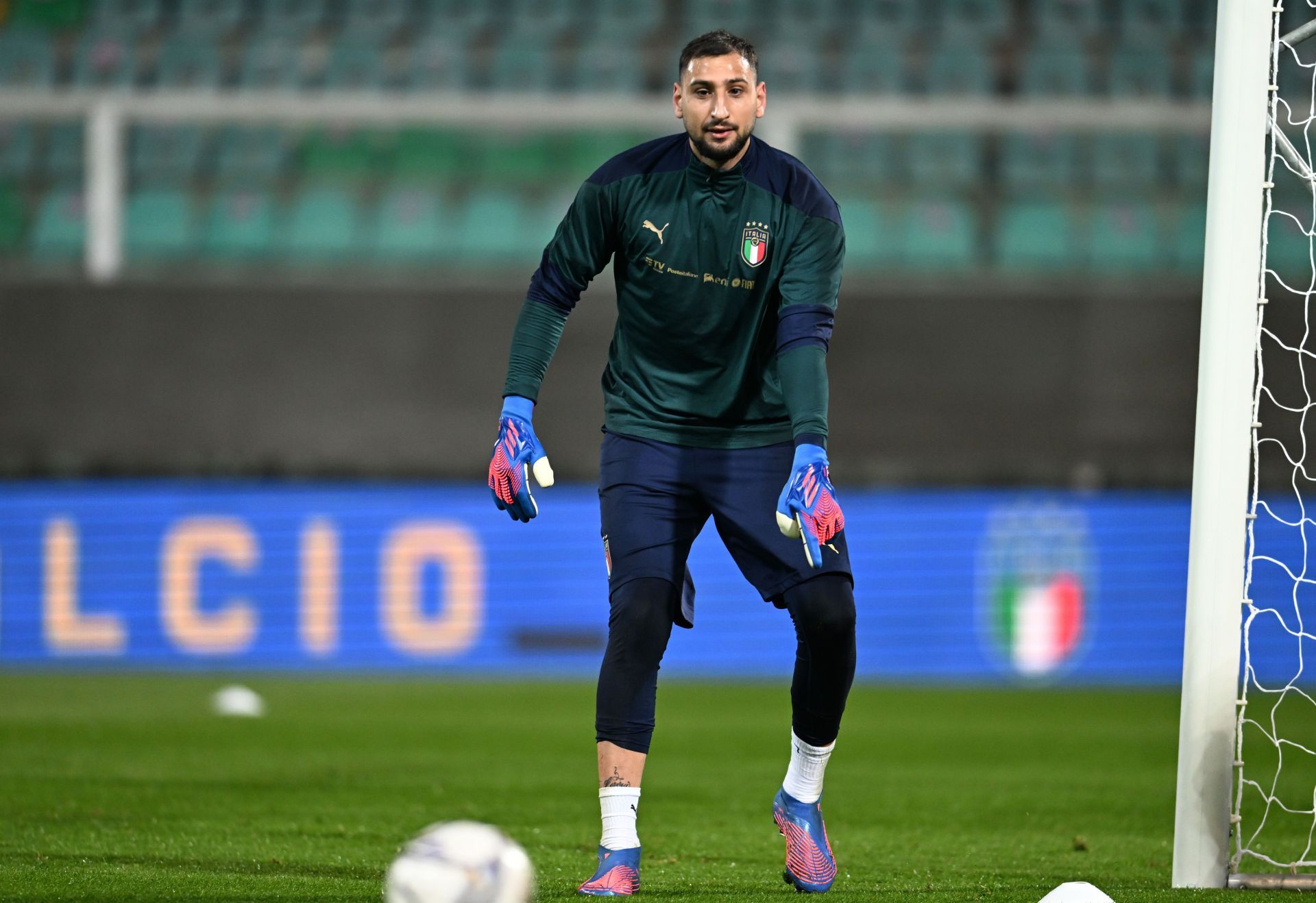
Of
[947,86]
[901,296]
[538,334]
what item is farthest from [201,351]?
[538,334]

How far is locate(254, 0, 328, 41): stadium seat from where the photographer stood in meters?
13.2

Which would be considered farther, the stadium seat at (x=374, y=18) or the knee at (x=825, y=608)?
the stadium seat at (x=374, y=18)

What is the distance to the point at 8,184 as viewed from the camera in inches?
452

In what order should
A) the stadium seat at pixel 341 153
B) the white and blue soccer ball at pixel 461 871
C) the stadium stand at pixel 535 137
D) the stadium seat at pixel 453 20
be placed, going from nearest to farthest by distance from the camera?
the white and blue soccer ball at pixel 461 871
the stadium stand at pixel 535 137
the stadium seat at pixel 341 153
the stadium seat at pixel 453 20

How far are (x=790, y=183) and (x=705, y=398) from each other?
0.52m

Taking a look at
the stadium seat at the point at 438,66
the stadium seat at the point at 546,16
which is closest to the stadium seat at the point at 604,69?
the stadium seat at the point at 546,16

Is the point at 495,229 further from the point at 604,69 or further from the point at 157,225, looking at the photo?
the point at 157,225

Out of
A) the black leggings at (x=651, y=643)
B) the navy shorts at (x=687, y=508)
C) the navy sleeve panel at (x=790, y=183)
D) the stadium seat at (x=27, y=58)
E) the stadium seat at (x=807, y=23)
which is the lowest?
the black leggings at (x=651, y=643)

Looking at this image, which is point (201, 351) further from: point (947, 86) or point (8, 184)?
point (947, 86)

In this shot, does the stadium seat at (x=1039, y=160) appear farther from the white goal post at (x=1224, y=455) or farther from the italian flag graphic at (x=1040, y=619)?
the white goal post at (x=1224, y=455)

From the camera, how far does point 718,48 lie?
12.2 ft

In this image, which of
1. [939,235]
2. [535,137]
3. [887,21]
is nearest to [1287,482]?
[939,235]

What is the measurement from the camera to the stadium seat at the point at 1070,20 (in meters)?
12.5

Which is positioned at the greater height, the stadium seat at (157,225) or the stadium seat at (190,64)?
the stadium seat at (190,64)
